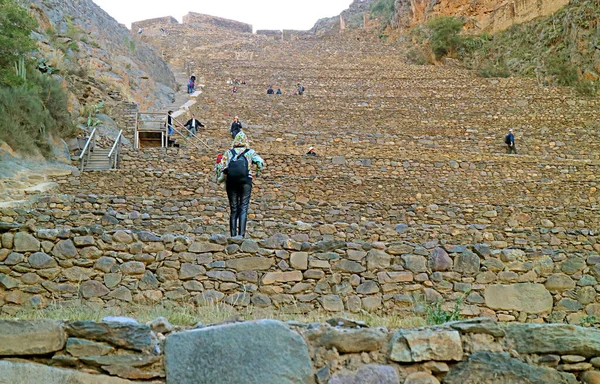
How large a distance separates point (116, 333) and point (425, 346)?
1859 millimetres

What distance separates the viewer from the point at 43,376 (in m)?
3.34

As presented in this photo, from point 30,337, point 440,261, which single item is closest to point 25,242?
point 30,337

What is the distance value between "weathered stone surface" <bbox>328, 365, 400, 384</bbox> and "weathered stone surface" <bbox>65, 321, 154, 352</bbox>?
1.13 meters

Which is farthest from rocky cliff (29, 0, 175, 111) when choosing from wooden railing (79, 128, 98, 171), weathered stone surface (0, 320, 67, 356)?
weathered stone surface (0, 320, 67, 356)

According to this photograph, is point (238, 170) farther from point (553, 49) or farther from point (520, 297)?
point (553, 49)

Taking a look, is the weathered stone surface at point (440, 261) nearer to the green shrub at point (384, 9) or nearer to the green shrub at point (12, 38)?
the green shrub at point (12, 38)

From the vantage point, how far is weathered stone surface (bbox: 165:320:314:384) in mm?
3359

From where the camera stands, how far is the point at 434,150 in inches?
722

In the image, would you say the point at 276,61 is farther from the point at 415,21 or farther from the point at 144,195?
the point at 144,195

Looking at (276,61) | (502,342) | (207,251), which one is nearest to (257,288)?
(207,251)

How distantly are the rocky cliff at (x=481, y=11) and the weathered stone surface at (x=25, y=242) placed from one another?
30217 millimetres

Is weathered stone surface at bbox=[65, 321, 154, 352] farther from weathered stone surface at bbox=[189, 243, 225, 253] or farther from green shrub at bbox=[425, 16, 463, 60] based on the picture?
green shrub at bbox=[425, 16, 463, 60]

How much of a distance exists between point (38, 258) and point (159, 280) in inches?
45.2

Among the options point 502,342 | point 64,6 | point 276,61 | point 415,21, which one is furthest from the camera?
point 415,21
